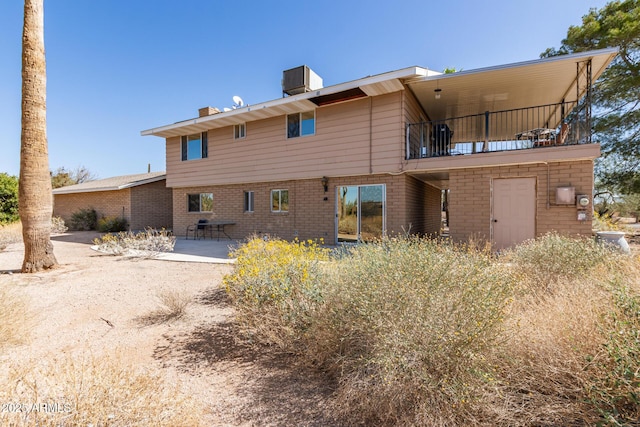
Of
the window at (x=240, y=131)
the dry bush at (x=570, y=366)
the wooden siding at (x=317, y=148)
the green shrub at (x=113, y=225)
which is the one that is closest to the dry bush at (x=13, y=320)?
the dry bush at (x=570, y=366)

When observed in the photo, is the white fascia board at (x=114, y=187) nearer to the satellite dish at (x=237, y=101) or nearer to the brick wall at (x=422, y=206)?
the satellite dish at (x=237, y=101)

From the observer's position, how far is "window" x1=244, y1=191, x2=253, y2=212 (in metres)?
12.9

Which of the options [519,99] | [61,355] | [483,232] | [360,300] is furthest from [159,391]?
[519,99]

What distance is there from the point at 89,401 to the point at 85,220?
21534mm

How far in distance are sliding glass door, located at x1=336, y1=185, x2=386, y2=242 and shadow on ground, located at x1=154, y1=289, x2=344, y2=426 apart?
6.75m

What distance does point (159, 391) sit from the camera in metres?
2.04

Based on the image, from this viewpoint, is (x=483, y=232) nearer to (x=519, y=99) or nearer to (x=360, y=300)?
(x=519, y=99)

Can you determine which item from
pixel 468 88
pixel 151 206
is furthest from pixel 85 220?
pixel 468 88

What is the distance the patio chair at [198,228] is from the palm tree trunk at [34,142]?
21.3 feet

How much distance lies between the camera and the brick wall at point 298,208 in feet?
31.3

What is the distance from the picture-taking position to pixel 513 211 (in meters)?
8.27

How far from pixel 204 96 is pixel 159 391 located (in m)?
15.0

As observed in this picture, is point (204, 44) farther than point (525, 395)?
Yes

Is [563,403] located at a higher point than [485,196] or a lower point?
lower
